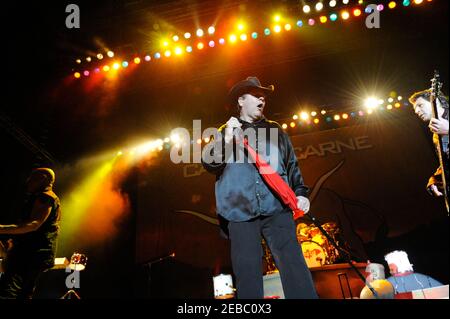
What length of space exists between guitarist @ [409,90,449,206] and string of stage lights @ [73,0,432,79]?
2464mm

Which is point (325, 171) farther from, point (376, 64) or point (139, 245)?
point (139, 245)

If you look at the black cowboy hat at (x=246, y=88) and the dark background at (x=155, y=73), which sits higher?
the dark background at (x=155, y=73)

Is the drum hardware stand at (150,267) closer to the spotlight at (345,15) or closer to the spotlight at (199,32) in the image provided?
the spotlight at (199,32)

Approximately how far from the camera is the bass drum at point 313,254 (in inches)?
238

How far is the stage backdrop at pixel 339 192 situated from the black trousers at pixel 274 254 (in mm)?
4850

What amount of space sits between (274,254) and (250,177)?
540 mm

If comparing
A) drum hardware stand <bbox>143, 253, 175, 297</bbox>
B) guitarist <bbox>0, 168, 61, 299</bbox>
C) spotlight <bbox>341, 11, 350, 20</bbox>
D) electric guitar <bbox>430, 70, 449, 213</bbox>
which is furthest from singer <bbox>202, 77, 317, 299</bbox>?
drum hardware stand <bbox>143, 253, 175, 297</bbox>

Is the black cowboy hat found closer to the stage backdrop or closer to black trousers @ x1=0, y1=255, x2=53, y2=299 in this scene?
black trousers @ x1=0, y1=255, x2=53, y2=299

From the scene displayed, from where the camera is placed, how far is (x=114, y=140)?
7.77 meters

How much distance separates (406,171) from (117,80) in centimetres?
604

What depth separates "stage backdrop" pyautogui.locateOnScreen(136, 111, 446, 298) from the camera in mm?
6367

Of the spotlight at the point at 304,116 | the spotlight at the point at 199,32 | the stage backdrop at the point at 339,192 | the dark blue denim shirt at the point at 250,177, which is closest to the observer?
the dark blue denim shirt at the point at 250,177

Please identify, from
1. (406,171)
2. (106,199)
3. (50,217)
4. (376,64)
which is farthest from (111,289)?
(376,64)

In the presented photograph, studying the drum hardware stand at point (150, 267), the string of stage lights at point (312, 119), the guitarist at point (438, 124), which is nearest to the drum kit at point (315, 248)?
the drum hardware stand at point (150, 267)
